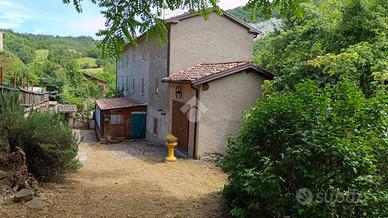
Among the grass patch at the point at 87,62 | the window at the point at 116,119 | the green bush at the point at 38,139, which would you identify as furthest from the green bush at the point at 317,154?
the grass patch at the point at 87,62

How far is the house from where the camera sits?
13.3m

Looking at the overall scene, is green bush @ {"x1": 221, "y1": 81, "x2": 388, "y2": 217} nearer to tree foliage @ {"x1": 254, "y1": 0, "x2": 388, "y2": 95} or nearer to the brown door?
tree foliage @ {"x1": 254, "y1": 0, "x2": 388, "y2": 95}

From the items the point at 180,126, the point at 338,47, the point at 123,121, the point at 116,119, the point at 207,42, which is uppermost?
the point at 207,42

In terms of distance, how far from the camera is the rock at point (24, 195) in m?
6.50

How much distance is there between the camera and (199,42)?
54.1ft

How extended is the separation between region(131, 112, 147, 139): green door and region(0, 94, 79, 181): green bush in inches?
489

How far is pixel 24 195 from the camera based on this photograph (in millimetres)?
6613

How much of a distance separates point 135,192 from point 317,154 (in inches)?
207

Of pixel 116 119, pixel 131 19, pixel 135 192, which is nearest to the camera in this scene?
pixel 131 19

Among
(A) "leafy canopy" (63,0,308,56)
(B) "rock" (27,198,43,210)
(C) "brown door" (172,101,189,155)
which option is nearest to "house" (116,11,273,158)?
(C) "brown door" (172,101,189,155)

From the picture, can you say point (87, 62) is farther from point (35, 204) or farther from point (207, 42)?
point (35, 204)

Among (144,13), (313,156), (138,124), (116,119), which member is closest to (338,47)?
(313,156)

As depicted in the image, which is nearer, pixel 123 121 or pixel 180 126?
pixel 180 126

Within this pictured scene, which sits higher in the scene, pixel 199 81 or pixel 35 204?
pixel 199 81
